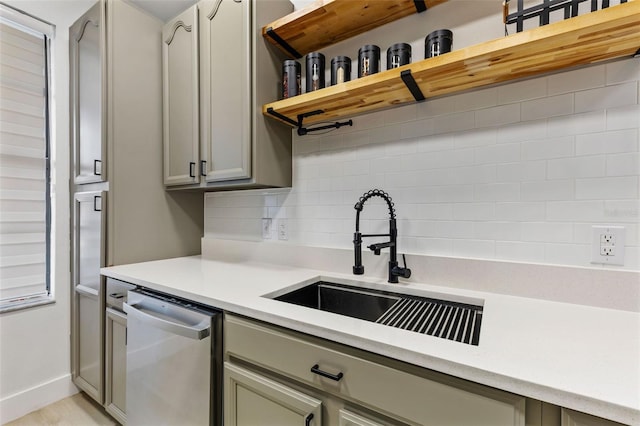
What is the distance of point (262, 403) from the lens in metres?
1.01

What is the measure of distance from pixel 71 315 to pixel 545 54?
2948mm

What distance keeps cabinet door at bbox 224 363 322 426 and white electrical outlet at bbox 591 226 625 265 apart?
3.61 ft

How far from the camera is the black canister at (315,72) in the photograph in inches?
59.1

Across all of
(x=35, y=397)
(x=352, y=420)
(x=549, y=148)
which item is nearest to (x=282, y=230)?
(x=352, y=420)

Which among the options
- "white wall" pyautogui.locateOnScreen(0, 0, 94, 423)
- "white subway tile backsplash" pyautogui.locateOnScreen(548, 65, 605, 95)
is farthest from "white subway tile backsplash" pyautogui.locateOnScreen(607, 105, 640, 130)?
"white wall" pyautogui.locateOnScreen(0, 0, 94, 423)

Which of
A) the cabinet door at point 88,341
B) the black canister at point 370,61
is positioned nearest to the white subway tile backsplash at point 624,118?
the black canister at point 370,61

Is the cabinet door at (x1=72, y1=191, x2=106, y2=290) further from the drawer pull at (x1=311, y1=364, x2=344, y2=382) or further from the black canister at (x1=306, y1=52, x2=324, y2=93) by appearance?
the drawer pull at (x1=311, y1=364, x2=344, y2=382)

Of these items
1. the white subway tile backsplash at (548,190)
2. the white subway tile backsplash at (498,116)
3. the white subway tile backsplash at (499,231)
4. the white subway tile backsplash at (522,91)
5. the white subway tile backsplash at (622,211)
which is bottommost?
the white subway tile backsplash at (499,231)

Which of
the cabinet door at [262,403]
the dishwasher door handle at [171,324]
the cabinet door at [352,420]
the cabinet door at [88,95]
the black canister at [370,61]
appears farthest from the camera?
the cabinet door at [88,95]

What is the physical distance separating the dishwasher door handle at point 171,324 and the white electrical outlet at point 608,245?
4.79 ft

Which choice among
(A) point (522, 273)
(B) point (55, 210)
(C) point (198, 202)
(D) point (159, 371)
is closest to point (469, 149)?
(A) point (522, 273)

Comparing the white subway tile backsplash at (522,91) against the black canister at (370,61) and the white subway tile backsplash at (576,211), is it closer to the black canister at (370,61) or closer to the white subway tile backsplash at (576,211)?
the white subway tile backsplash at (576,211)

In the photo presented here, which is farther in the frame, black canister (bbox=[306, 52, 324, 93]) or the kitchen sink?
black canister (bbox=[306, 52, 324, 93])

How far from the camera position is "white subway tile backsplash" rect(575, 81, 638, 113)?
100 centimetres
